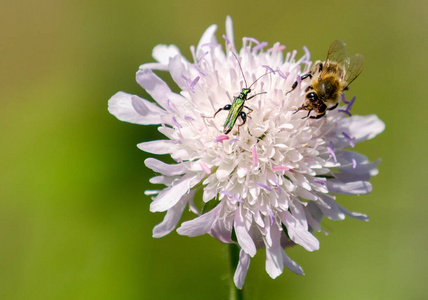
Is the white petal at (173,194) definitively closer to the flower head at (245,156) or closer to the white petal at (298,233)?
the flower head at (245,156)

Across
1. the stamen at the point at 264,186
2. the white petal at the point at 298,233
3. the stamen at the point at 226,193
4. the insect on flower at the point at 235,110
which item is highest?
the insect on flower at the point at 235,110

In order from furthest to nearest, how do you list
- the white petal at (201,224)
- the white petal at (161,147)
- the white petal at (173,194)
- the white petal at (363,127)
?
the white petal at (363,127) → the white petal at (161,147) → the white petal at (173,194) → the white petal at (201,224)

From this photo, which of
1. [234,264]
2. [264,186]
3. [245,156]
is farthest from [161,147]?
[234,264]

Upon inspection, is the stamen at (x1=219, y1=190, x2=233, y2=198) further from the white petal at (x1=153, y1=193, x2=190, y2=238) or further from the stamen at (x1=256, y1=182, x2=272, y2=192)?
the white petal at (x1=153, y1=193, x2=190, y2=238)

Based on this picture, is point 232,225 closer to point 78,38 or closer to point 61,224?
point 61,224

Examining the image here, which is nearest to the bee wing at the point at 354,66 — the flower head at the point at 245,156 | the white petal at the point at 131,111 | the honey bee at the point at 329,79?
the honey bee at the point at 329,79

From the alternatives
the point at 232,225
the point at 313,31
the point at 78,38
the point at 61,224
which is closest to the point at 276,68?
the point at 232,225
